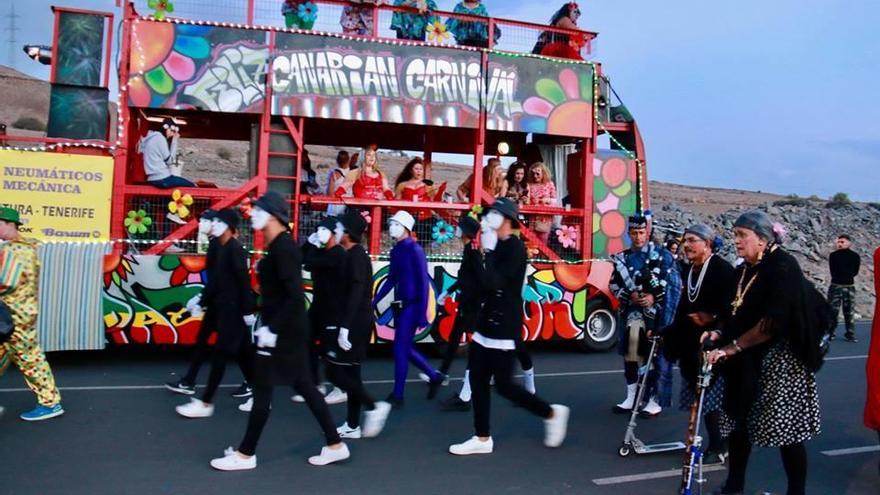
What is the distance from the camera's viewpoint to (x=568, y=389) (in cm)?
820

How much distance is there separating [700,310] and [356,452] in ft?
8.86

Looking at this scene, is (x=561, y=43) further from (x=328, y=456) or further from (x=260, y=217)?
(x=328, y=456)

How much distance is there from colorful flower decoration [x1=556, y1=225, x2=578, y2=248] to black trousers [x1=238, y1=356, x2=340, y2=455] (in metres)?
5.74

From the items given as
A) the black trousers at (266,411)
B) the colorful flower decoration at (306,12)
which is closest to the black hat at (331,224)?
the black trousers at (266,411)

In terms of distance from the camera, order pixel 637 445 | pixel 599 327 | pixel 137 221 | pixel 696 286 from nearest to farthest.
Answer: pixel 696 286
pixel 637 445
pixel 137 221
pixel 599 327

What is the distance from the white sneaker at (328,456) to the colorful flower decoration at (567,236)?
18.8 ft

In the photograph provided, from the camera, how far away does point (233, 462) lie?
507cm

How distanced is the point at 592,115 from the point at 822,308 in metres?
6.21

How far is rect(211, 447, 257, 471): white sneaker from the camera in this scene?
5059 millimetres

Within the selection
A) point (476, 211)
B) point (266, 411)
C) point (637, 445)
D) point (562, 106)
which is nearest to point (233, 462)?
point (266, 411)

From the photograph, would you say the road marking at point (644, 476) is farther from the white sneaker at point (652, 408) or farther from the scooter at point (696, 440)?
the white sneaker at point (652, 408)

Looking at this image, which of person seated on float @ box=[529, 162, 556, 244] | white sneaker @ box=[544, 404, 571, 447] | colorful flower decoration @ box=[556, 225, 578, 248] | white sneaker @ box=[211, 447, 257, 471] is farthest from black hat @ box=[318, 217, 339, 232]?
colorful flower decoration @ box=[556, 225, 578, 248]

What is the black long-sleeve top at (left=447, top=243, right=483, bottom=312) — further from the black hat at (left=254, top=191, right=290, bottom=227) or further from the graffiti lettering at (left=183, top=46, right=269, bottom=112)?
the graffiti lettering at (left=183, top=46, right=269, bottom=112)

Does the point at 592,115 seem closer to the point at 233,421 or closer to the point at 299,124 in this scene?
the point at 299,124
